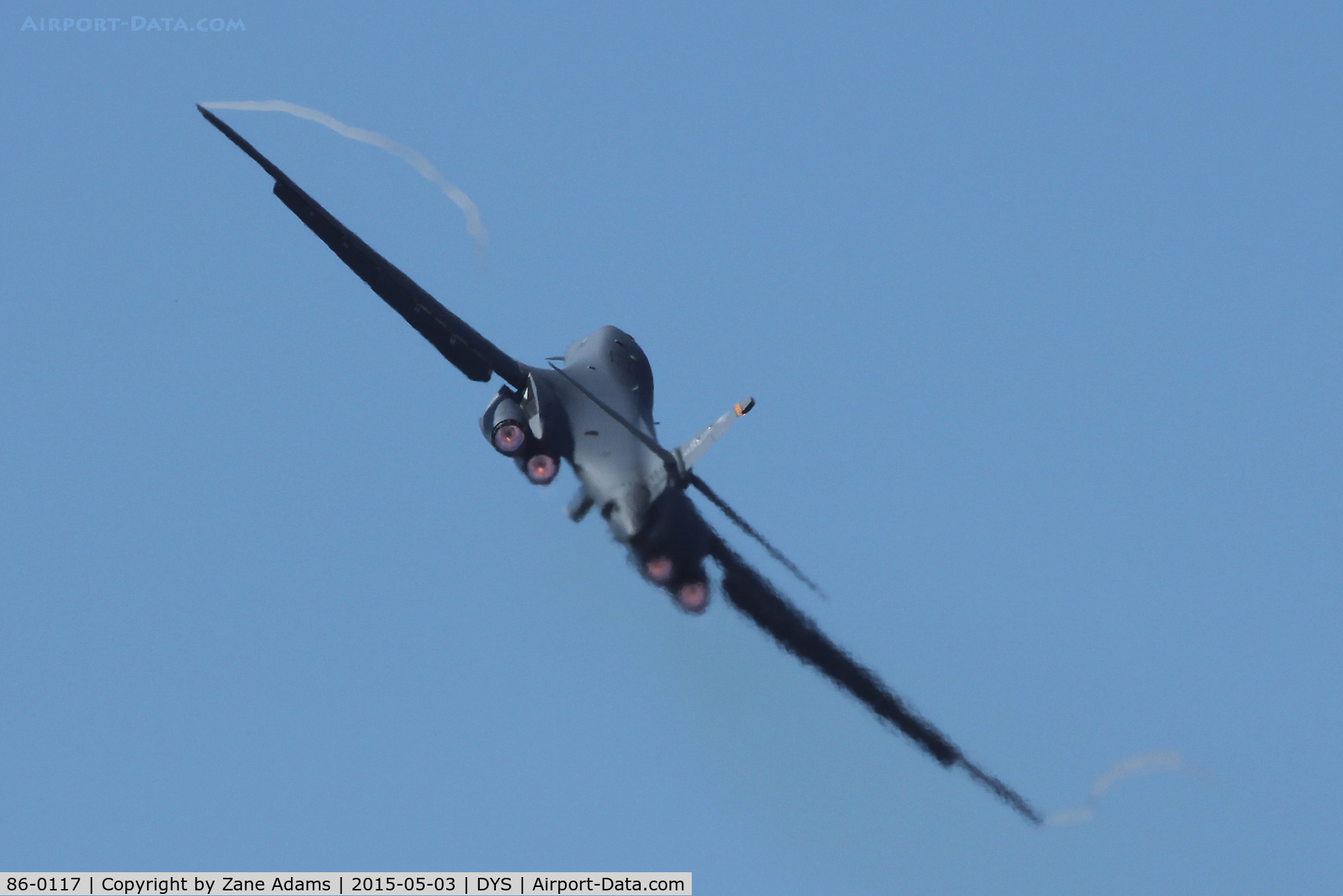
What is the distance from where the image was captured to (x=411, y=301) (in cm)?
4906

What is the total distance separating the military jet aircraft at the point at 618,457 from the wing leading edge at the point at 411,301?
0.07 ft

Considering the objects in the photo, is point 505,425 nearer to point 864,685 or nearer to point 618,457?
point 618,457

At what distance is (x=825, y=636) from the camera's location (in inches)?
2045

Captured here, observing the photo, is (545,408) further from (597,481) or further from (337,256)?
(337,256)

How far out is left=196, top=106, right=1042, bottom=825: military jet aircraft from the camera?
47000 mm

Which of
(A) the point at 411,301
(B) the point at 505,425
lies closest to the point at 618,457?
(B) the point at 505,425

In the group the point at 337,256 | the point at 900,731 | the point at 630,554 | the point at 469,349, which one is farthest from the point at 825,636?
the point at 337,256

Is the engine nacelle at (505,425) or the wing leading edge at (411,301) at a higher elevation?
the wing leading edge at (411,301)

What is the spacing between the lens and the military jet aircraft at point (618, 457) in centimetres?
4700

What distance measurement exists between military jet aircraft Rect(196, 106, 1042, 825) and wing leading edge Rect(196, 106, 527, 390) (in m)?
0.02

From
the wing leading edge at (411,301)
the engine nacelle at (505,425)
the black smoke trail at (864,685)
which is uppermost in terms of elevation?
the wing leading edge at (411,301)

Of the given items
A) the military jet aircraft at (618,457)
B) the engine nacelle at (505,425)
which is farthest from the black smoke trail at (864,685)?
the engine nacelle at (505,425)

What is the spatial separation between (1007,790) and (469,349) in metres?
16.8

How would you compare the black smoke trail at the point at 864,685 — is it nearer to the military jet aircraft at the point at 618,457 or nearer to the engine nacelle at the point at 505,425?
the military jet aircraft at the point at 618,457
